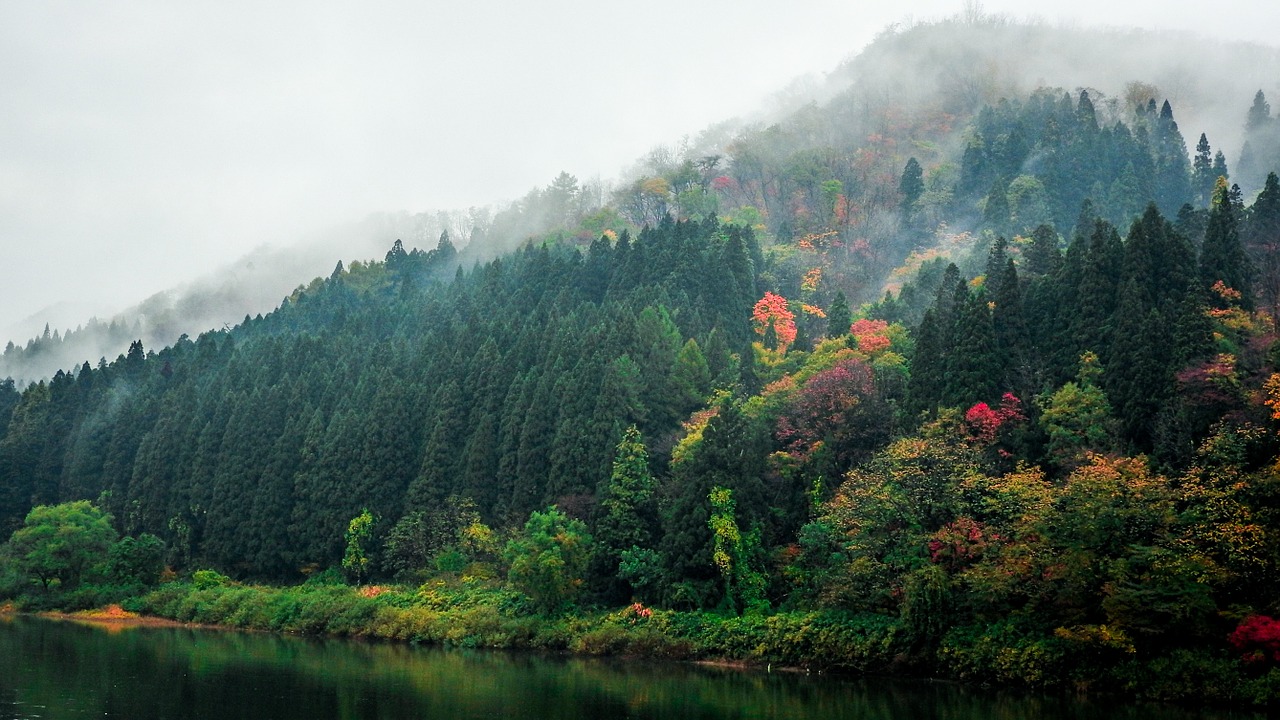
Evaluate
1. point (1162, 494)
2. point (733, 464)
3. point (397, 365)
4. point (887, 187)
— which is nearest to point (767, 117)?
point (887, 187)

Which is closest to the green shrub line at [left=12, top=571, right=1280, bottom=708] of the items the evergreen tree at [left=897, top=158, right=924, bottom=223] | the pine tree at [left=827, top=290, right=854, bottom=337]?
the pine tree at [left=827, top=290, right=854, bottom=337]

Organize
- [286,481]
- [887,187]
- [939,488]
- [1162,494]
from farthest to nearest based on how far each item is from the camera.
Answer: [887,187], [286,481], [939,488], [1162,494]

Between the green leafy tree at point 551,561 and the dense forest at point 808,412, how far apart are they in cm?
15

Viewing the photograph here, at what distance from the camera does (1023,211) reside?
295 feet

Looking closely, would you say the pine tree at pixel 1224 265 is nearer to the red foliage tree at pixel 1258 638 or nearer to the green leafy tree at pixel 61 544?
the red foliage tree at pixel 1258 638

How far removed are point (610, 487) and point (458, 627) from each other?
10.6m

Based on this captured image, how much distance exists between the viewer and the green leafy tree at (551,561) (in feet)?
170

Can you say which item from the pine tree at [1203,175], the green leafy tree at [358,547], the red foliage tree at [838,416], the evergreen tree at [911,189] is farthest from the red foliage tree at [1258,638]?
the evergreen tree at [911,189]

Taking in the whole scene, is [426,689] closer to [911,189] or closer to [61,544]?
[61,544]

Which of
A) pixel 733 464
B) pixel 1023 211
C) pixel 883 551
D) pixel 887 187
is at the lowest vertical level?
pixel 883 551

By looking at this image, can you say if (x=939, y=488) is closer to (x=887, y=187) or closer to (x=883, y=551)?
(x=883, y=551)

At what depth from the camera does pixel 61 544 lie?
71438 millimetres

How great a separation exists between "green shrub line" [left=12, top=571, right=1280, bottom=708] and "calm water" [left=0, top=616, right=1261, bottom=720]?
1.75m

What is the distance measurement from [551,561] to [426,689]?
1595 cm
